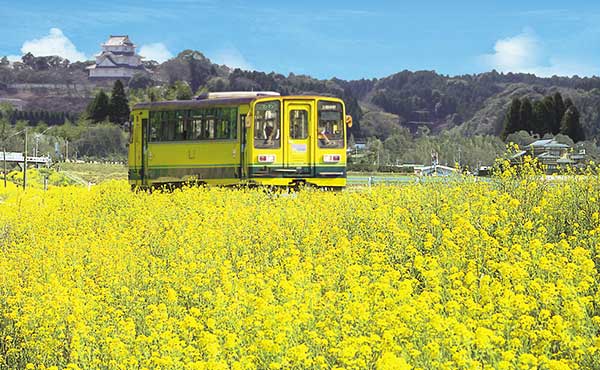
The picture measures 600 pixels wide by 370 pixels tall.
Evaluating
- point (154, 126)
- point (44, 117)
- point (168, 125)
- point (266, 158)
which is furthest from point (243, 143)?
point (44, 117)

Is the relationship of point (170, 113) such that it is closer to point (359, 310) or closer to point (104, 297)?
point (104, 297)

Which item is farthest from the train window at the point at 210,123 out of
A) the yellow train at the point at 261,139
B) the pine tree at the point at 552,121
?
the pine tree at the point at 552,121

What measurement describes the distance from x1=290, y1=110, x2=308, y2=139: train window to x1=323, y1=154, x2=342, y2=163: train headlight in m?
0.70

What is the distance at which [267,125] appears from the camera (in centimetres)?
2230

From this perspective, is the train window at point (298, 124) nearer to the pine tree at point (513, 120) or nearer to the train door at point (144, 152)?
the train door at point (144, 152)

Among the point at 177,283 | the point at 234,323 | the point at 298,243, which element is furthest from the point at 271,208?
the point at 234,323

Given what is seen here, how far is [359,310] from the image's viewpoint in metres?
6.50

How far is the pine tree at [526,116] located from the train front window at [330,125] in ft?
241

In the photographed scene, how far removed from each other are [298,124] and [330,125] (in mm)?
810

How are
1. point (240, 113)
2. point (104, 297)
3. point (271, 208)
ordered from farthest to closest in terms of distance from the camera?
point (240, 113)
point (271, 208)
point (104, 297)

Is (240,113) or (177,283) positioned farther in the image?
(240,113)

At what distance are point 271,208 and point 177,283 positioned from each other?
5504 mm

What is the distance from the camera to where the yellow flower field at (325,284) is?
19.8ft

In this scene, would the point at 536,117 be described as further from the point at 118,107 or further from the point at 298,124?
the point at 298,124
